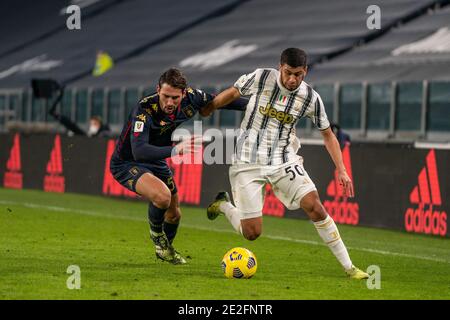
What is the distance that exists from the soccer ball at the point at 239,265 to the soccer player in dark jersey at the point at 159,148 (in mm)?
1092

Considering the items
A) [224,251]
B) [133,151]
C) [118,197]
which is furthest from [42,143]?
[133,151]

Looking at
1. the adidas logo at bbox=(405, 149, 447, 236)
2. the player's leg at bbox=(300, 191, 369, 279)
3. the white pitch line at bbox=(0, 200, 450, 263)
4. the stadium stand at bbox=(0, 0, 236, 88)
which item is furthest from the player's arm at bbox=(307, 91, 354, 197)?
the stadium stand at bbox=(0, 0, 236, 88)

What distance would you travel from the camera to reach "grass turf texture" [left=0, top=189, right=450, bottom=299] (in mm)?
9828

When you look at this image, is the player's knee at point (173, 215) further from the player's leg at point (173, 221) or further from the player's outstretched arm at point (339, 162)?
the player's outstretched arm at point (339, 162)

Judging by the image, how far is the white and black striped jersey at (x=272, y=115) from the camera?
36.0ft

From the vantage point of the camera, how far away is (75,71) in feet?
136

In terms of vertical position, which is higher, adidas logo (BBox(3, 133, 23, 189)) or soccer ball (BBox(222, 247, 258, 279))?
adidas logo (BBox(3, 133, 23, 189))

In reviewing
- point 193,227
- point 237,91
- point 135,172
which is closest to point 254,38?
point 193,227

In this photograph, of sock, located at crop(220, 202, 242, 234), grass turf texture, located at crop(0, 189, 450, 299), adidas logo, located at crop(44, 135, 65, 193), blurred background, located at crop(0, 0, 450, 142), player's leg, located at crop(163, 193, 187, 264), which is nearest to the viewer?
grass turf texture, located at crop(0, 189, 450, 299)

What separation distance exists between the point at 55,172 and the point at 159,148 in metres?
14.6

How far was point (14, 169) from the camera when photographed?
88.5ft

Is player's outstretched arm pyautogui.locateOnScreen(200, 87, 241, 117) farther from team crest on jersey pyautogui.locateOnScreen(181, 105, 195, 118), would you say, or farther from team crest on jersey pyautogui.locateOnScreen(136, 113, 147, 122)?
team crest on jersey pyautogui.locateOnScreen(136, 113, 147, 122)

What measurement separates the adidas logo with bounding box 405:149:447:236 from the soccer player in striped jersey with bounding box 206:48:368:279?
18.2 feet

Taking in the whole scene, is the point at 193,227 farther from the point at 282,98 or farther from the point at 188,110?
the point at 282,98
